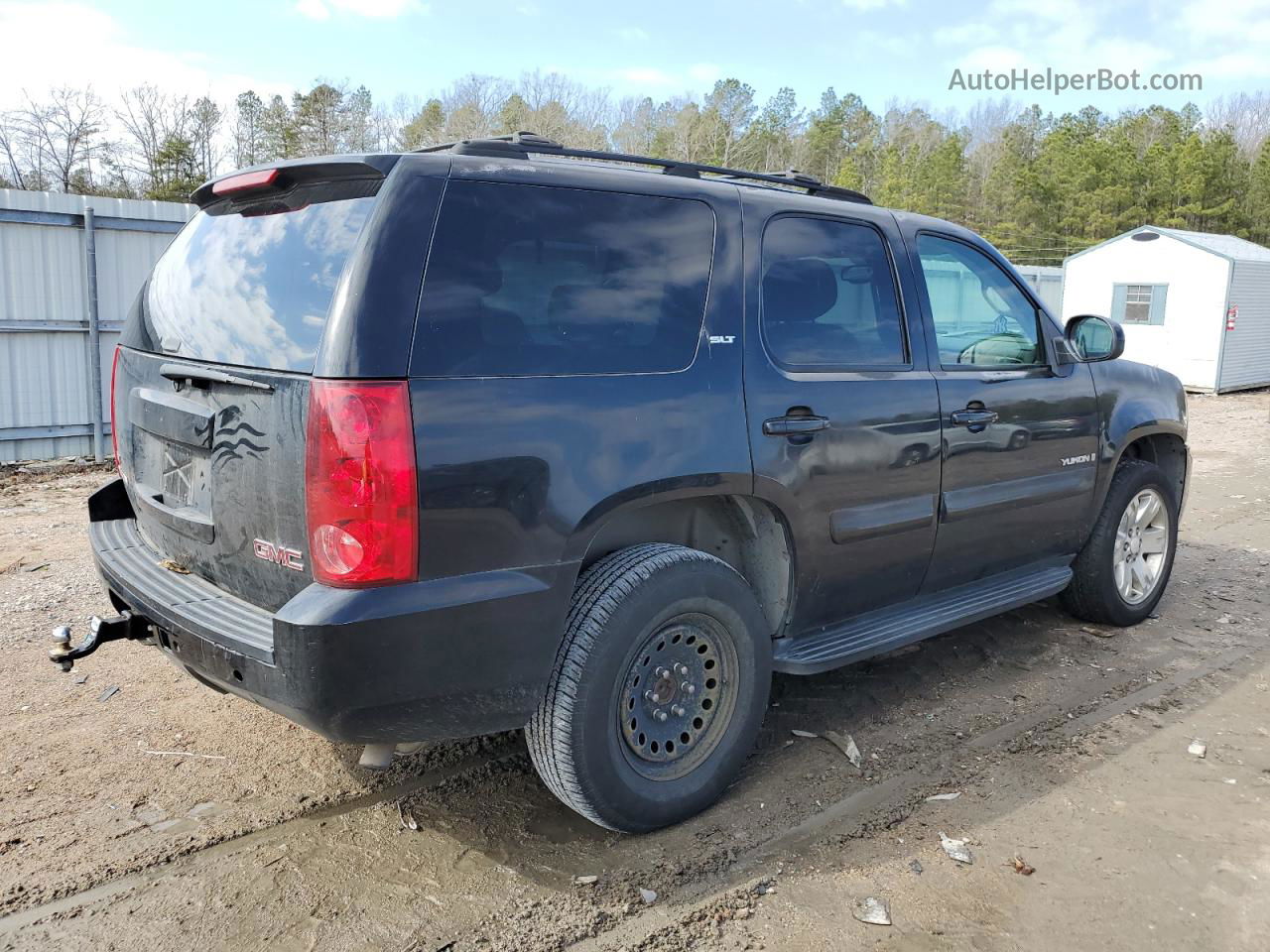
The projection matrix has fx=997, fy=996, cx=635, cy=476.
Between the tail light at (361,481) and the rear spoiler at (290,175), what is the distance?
2.15 ft

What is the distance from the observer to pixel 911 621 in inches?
155

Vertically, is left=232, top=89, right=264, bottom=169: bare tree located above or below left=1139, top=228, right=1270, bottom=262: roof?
above

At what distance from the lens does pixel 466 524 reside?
262 cm

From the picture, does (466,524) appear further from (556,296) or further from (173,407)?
(173,407)

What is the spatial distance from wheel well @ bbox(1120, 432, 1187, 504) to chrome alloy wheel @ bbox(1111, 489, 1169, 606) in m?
0.22

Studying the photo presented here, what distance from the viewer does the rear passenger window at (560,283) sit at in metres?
2.68

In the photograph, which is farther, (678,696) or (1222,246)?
(1222,246)

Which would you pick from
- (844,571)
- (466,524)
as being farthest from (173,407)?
(844,571)

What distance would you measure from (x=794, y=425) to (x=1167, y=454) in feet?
10.4

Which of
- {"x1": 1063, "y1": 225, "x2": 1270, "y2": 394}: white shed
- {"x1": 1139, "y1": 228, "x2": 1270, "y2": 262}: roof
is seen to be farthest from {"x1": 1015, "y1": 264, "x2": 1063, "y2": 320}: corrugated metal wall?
{"x1": 1139, "y1": 228, "x2": 1270, "y2": 262}: roof

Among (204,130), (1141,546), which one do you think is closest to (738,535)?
(1141,546)

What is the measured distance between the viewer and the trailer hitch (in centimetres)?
302

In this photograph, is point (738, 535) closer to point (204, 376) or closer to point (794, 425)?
point (794, 425)

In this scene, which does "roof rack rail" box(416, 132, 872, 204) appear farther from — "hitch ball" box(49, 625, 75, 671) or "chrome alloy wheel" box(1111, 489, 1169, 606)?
"chrome alloy wheel" box(1111, 489, 1169, 606)
